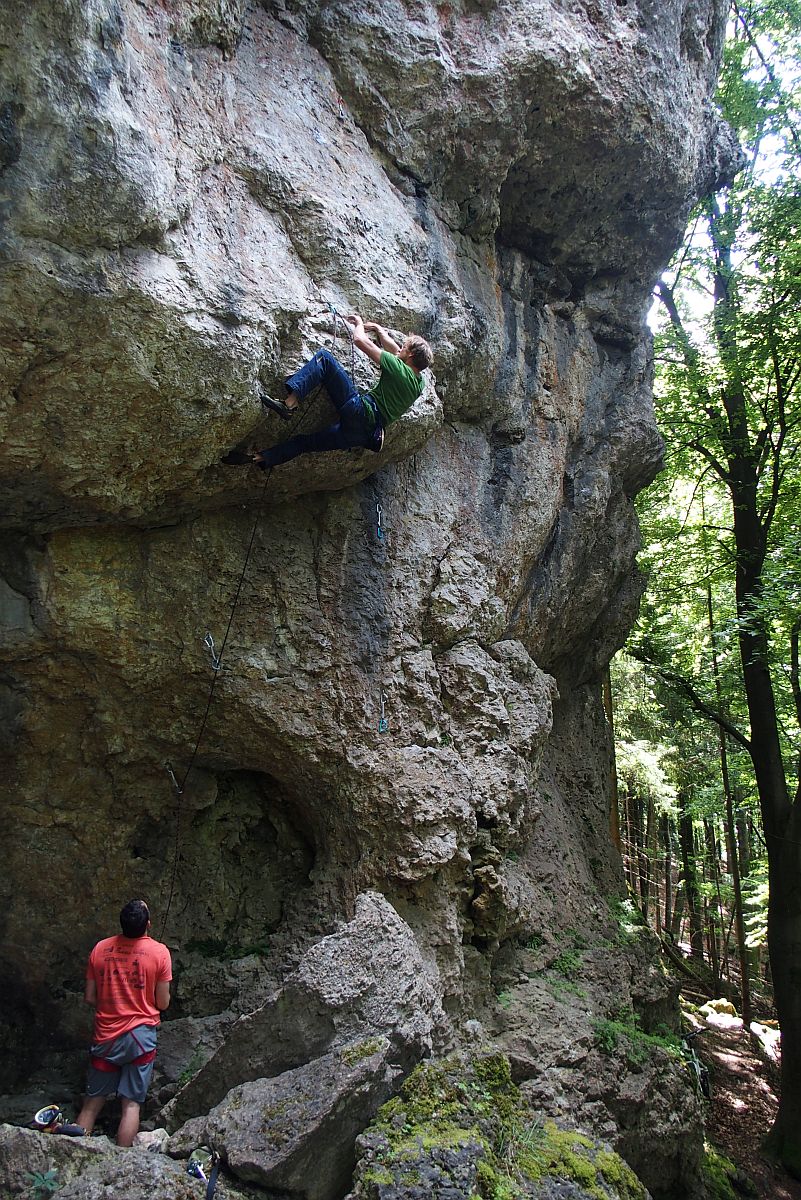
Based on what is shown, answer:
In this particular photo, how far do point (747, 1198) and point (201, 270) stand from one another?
9657mm

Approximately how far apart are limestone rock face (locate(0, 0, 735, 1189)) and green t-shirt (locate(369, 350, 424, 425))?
12.2 inches

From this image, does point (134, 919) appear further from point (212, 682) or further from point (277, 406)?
point (277, 406)

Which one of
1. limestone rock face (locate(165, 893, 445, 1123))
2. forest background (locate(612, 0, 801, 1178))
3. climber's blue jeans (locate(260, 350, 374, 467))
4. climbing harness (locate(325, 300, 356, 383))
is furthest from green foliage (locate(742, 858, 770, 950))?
climbing harness (locate(325, 300, 356, 383))

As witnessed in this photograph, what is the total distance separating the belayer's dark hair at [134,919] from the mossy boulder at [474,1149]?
1.74 meters

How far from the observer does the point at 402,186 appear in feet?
20.8

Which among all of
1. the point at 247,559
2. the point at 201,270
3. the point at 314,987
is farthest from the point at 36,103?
the point at 314,987

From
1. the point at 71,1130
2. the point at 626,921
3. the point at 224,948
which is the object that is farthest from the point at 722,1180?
the point at 71,1130

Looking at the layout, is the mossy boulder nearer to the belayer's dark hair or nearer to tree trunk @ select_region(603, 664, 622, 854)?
the belayer's dark hair

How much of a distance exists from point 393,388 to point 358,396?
25 centimetres

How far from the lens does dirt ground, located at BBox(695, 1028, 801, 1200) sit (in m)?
9.56

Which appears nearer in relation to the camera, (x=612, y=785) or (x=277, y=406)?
(x=277, y=406)

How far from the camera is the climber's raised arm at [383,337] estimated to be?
17.1ft

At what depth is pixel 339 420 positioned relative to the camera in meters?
5.27

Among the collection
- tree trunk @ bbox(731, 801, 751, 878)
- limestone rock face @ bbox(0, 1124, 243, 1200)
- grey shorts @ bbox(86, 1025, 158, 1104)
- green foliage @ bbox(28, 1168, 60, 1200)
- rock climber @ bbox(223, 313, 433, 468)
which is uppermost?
rock climber @ bbox(223, 313, 433, 468)
